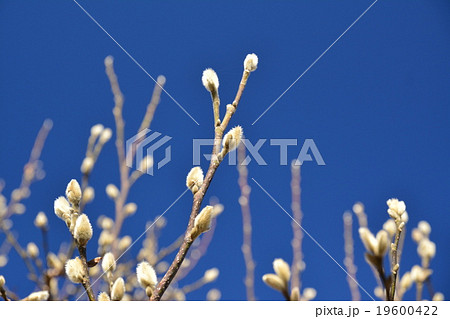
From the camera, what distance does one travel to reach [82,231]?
25.4 inches

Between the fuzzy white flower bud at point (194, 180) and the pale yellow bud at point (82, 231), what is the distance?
0.17 metres

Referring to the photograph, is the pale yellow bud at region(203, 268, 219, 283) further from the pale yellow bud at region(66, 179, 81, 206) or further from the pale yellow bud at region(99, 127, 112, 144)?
the pale yellow bud at region(66, 179, 81, 206)

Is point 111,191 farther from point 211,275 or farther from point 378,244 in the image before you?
point 378,244

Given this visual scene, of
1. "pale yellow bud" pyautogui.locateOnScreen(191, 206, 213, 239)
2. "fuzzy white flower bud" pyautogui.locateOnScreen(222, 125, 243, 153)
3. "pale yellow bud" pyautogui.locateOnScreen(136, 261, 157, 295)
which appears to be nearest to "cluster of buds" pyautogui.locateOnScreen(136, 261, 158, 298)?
"pale yellow bud" pyautogui.locateOnScreen(136, 261, 157, 295)

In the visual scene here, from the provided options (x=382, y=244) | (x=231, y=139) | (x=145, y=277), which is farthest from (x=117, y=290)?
(x=382, y=244)

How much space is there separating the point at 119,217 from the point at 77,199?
786 mm

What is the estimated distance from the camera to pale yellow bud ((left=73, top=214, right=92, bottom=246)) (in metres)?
0.64

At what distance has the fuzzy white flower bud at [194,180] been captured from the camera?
0.70m

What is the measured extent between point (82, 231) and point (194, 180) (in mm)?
195

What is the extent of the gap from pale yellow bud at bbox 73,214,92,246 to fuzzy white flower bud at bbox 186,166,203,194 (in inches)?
6.8
